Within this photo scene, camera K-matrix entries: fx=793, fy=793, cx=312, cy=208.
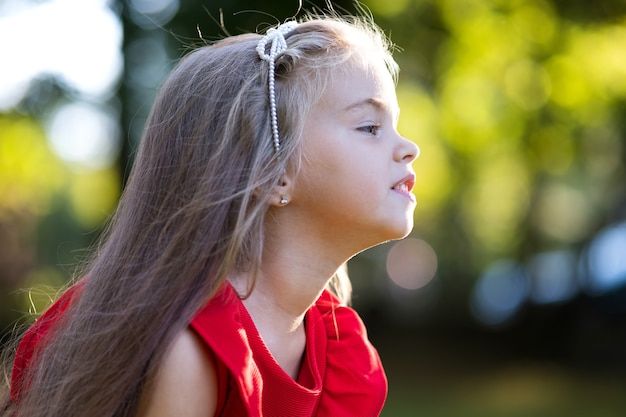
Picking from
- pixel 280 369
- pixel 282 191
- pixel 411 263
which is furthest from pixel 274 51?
pixel 411 263

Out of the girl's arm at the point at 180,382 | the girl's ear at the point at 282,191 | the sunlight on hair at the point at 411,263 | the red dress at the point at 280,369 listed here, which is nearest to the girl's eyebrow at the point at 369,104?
the girl's ear at the point at 282,191

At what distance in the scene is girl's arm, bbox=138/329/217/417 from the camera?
1888mm

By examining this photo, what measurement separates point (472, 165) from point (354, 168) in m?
14.1

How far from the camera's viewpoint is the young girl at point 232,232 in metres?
1.94

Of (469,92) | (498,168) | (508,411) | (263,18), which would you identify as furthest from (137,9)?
(498,168)

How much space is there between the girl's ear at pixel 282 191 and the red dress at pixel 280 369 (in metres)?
0.27

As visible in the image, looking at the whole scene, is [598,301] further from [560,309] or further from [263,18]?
[263,18]

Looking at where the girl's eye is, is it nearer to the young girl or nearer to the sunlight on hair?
the young girl

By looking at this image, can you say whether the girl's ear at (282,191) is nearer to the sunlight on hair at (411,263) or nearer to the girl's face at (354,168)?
the girl's face at (354,168)

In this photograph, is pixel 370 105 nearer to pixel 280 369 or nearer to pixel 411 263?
pixel 280 369

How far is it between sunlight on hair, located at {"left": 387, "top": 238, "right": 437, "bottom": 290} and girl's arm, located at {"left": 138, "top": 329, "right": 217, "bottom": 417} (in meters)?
16.1

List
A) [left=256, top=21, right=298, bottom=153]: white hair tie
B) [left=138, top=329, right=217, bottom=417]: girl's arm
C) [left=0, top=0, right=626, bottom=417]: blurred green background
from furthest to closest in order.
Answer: [left=0, top=0, right=626, bottom=417]: blurred green background → [left=256, top=21, right=298, bottom=153]: white hair tie → [left=138, top=329, right=217, bottom=417]: girl's arm

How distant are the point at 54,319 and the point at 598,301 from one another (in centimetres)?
798

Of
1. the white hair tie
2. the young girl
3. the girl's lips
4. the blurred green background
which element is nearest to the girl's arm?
the young girl
